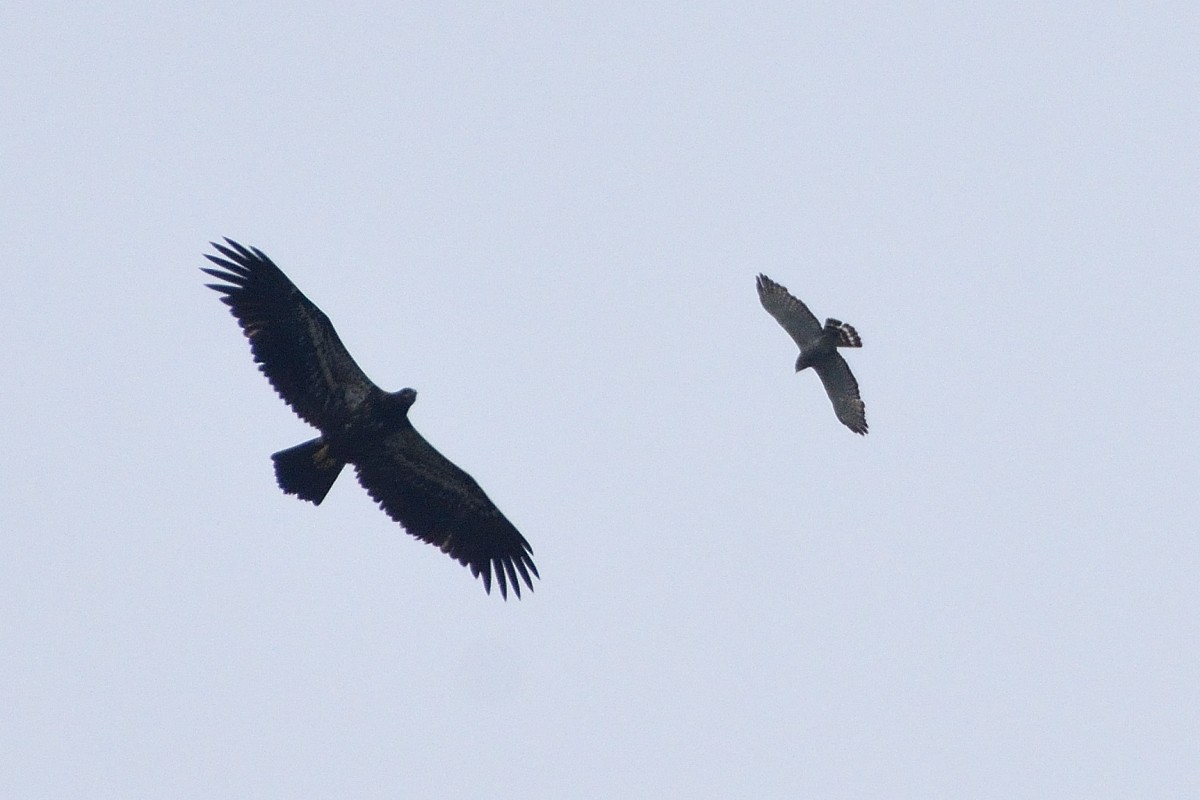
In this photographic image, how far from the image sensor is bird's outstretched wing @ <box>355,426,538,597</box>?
24703 millimetres

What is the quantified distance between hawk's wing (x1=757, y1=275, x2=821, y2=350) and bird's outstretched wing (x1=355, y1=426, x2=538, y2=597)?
5.30 m

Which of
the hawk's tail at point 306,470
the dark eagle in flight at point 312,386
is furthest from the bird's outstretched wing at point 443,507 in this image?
the hawk's tail at point 306,470

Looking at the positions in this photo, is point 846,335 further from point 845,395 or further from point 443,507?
point 443,507

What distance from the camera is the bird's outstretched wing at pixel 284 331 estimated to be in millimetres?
23516

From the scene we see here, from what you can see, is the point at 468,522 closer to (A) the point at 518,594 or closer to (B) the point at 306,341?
(A) the point at 518,594

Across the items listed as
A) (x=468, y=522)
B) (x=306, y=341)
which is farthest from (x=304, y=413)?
(x=468, y=522)

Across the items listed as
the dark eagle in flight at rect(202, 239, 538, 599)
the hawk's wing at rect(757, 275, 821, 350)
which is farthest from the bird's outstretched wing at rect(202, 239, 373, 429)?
the hawk's wing at rect(757, 275, 821, 350)

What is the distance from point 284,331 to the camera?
23.6 metres

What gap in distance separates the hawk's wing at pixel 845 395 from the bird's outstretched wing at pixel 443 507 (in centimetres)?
525

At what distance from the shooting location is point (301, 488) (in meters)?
23.4

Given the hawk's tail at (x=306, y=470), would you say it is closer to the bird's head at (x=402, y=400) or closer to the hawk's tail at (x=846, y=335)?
the bird's head at (x=402, y=400)

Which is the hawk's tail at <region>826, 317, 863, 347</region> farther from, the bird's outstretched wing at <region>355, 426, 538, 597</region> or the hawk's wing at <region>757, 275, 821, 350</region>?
the bird's outstretched wing at <region>355, 426, 538, 597</region>

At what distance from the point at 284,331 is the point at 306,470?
1789 mm

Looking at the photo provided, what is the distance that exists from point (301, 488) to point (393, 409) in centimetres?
155
